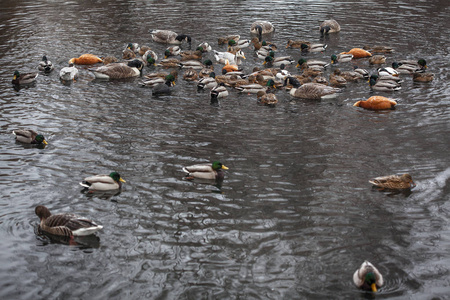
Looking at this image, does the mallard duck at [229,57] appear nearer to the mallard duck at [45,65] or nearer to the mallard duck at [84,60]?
the mallard duck at [84,60]

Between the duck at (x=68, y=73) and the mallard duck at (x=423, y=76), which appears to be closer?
the mallard duck at (x=423, y=76)

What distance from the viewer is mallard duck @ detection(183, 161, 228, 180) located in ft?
39.4

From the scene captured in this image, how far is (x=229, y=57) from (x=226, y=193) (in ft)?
37.3

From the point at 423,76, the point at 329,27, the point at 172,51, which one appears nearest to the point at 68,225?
the point at 423,76

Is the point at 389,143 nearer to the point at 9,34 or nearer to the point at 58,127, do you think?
the point at 58,127

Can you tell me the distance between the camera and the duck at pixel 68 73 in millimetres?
19609

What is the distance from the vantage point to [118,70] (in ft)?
66.5

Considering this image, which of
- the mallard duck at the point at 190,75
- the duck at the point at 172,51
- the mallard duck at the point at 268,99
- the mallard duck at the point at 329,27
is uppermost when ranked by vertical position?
the mallard duck at the point at 329,27

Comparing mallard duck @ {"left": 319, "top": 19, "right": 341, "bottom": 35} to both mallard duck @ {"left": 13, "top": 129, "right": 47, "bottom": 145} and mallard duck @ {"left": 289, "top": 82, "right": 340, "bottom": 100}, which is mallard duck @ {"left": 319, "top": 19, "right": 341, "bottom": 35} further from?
mallard duck @ {"left": 13, "top": 129, "right": 47, "bottom": 145}

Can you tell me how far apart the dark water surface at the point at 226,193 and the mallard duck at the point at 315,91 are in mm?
424

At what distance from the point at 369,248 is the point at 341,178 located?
9.48 ft

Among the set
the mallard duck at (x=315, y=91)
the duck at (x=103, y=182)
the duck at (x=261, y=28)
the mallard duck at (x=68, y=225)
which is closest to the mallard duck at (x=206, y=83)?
the mallard duck at (x=315, y=91)

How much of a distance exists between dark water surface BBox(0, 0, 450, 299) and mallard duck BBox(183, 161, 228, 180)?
0.89 ft

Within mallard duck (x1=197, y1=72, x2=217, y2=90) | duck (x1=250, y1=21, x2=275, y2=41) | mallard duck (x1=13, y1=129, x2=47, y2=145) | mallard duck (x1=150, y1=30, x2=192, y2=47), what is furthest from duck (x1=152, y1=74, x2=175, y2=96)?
duck (x1=250, y1=21, x2=275, y2=41)
